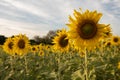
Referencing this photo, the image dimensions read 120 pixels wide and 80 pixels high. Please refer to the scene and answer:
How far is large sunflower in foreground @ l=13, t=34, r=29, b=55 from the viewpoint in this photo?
12.6 meters

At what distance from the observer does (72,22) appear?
236 inches

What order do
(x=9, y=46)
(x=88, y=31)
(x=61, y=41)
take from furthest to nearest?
(x=9, y=46) < (x=61, y=41) < (x=88, y=31)

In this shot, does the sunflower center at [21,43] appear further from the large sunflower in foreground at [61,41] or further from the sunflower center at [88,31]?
the sunflower center at [88,31]

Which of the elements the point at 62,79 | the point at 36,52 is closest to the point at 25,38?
the point at 62,79

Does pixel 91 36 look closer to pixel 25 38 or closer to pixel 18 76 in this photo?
pixel 18 76

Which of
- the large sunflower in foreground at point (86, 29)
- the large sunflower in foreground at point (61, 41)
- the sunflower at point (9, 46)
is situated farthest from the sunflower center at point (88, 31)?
the sunflower at point (9, 46)

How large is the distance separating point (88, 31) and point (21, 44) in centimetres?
704

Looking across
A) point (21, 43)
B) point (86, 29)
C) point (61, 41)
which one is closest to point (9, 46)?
point (21, 43)

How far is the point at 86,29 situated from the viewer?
611cm

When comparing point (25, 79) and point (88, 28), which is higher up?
point (88, 28)

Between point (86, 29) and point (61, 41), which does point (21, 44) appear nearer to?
point (61, 41)

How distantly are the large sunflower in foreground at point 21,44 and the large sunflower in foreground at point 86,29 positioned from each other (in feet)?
21.9

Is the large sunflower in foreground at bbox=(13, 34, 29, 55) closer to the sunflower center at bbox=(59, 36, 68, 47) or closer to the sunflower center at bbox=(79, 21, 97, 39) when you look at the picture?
the sunflower center at bbox=(59, 36, 68, 47)

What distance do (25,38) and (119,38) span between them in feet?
24.8
